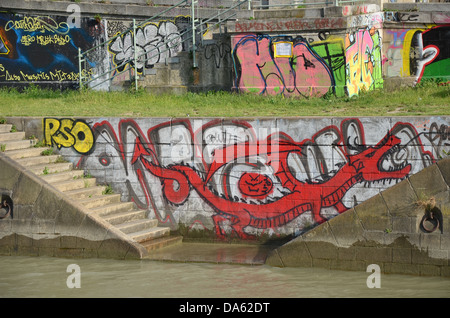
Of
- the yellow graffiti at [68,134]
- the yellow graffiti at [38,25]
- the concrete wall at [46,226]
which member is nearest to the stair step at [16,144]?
the yellow graffiti at [68,134]

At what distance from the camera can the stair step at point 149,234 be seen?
1402 centimetres

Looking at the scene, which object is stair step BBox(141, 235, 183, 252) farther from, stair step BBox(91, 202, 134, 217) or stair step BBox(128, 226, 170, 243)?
stair step BBox(91, 202, 134, 217)

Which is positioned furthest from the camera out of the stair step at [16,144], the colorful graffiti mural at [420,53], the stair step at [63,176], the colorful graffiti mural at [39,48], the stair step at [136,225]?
the colorful graffiti mural at [39,48]

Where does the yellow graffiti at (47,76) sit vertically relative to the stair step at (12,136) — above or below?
above

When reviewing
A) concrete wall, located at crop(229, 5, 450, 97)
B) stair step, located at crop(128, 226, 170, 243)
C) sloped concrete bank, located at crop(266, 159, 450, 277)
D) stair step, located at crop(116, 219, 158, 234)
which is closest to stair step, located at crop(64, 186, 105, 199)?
stair step, located at crop(116, 219, 158, 234)

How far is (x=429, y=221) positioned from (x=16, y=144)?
905 centimetres

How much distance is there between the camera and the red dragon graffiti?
43.5ft

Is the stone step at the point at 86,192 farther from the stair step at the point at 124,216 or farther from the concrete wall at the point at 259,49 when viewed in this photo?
the concrete wall at the point at 259,49

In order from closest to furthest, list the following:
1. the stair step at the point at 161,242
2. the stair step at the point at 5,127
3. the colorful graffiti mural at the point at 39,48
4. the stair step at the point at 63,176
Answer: the stair step at the point at 161,242 → the stair step at the point at 63,176 → the stair step at the point at 5,127 → the colorful graffiti mural at the point at 39,48

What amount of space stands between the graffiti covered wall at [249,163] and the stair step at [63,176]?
248mm

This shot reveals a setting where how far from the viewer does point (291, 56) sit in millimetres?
17359

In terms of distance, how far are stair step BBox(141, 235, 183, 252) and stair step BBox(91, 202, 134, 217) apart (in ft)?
3.65
